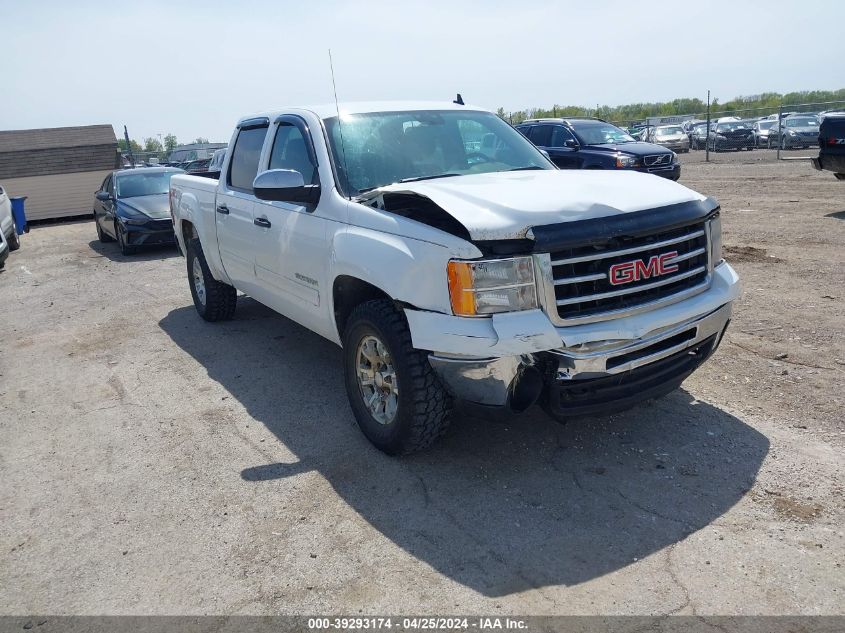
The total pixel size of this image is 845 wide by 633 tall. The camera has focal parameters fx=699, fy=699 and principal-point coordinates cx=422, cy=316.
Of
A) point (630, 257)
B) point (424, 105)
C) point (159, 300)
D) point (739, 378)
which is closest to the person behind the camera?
point (630, 257)

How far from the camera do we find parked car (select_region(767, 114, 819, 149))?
26938 millimetres

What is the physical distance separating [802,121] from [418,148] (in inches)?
1109

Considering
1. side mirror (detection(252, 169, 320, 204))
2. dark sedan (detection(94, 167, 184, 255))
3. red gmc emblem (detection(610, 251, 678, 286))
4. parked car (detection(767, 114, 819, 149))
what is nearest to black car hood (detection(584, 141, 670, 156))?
dark sedan (detection(94, 167, 184, 255))

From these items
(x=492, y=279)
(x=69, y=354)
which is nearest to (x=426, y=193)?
(x=492, y=279)

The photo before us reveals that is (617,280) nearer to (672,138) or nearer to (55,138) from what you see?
Result: (55,138)

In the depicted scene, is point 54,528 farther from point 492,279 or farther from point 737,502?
point 737,502

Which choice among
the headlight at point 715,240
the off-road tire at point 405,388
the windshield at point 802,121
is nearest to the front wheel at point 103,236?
the off-road tire at point 405,388

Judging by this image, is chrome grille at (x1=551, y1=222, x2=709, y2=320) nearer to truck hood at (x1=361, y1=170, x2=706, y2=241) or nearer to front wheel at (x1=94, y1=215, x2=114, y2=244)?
truck hood at (x1=361, y1=170, x2=706, y2=241)

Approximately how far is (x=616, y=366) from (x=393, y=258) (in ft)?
4.16

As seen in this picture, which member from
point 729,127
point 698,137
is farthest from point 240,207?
point 698,137

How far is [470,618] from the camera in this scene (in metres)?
2.76

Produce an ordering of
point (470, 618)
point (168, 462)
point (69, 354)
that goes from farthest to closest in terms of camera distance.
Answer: point (69, 354) < point (168, 462) < point (470, 618)

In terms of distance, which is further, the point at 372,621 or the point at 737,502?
the point at 737,502

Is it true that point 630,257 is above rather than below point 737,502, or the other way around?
above
